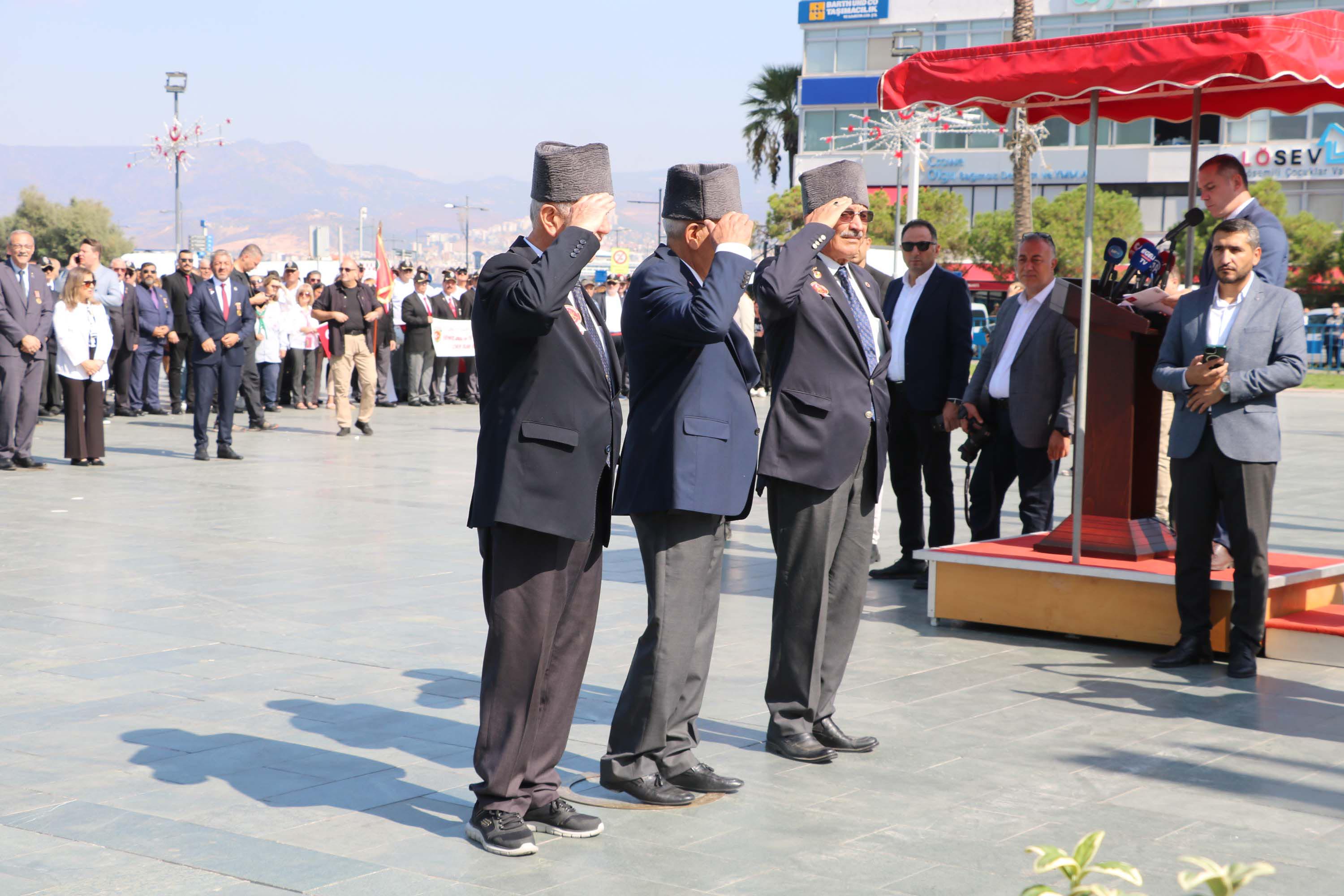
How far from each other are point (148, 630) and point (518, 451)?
11.7 feet

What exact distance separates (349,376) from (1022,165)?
13.1m

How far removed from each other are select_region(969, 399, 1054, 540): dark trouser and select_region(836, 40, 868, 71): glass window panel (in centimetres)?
6043

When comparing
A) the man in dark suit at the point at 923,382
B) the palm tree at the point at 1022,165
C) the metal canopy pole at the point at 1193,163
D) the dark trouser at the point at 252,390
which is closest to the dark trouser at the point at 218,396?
the dark trouser at the point at 252,390

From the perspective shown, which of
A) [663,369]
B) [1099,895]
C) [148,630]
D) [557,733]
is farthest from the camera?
[148,630]

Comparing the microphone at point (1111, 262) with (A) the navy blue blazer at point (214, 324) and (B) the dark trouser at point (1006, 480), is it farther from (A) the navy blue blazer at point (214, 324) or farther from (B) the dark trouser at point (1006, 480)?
(A) the navy blue blazer at point (214, 324)

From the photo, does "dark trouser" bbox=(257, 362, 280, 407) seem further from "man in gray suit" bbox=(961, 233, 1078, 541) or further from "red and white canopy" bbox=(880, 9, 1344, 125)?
"red and white canopy" bbox=(880, 9, 1344, 125)

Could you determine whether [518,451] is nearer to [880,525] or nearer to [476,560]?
[476,560]

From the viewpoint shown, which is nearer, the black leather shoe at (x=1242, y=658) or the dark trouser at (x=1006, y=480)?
the black leather shoe at (x=1242, y=658)

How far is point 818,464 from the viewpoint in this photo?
4.86 meters

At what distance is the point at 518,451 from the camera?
3.95 meters

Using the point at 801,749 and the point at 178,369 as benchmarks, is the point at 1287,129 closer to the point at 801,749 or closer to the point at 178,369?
the point at 178,369

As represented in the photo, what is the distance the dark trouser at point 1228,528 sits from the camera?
19.9 ft

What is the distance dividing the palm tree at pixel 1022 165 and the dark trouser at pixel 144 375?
1209 centimetres

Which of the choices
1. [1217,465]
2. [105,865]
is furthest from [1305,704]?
[105,865]
